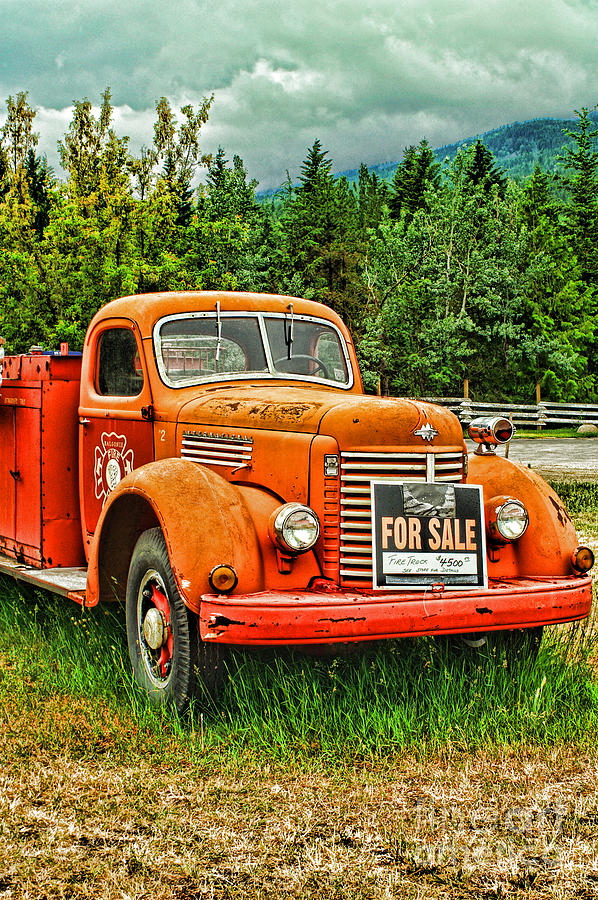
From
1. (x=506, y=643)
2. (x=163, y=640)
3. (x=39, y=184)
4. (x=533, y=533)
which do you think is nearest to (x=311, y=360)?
(x=533, y=533)

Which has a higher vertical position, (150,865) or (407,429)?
(407,429)

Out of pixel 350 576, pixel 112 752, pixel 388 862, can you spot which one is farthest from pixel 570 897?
pixel 112 752

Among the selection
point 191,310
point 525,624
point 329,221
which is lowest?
point 525,624

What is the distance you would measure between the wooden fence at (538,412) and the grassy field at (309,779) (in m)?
30.0

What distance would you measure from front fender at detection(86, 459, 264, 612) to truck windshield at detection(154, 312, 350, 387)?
3.12 ft

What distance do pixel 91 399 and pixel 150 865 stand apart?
3222 millimetres

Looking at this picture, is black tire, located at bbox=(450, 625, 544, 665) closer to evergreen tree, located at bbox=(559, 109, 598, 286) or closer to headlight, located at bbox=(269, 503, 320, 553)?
headlight, located at bbox=(269, 503, 320, 553)

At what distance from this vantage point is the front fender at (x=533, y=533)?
15.7 feet

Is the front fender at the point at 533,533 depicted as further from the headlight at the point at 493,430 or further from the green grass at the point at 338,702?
the green grass at the point at 338,702

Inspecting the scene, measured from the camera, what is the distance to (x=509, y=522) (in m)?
4.75

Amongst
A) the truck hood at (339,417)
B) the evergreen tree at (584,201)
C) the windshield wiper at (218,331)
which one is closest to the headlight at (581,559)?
the truck hood at (339,417)

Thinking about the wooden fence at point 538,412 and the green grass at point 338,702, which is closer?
the green grass at point 338,702

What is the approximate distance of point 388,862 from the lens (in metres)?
3.21

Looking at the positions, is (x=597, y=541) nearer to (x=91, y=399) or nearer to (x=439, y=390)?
(x=91, y=399)
